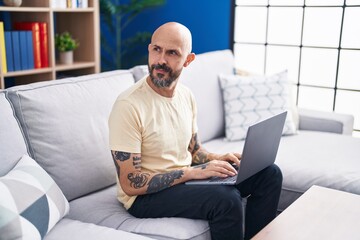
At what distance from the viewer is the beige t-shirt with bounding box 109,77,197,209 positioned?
1.63 meters

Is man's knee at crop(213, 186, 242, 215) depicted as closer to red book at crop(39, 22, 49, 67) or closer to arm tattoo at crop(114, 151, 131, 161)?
arm tattoo at crop(114, 151, 131, 161)

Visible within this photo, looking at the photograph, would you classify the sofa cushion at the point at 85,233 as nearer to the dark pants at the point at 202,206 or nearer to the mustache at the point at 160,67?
the dark pants at the point at 202,206

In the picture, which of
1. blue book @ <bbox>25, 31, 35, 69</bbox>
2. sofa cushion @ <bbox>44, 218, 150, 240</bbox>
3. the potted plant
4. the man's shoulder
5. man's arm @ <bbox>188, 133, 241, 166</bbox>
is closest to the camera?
sofa cushion @ <bbox>44, 218, 150, 240</bbox>

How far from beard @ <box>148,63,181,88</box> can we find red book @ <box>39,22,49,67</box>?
1.64 metres

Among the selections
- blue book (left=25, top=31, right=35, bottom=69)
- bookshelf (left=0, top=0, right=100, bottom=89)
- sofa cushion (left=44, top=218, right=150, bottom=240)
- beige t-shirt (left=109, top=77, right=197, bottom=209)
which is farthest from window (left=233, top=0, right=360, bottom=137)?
sofa cushion (left=44, top=218, right=150, bottom=240)

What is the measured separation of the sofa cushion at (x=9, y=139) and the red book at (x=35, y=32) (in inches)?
58.8

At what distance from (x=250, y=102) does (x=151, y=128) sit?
1127 millimetres

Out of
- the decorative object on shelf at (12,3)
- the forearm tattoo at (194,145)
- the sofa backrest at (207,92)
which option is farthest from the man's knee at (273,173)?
the decorative object on shelf at (12,3)

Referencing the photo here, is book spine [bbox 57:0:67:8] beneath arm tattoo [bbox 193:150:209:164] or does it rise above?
above

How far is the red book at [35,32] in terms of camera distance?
3053mm

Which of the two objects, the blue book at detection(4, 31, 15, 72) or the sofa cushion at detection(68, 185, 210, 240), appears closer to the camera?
the sofa cushion at detection(68, 185, 210, 240)

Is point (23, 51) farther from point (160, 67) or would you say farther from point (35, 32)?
point (160, 67)

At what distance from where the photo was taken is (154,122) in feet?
5.66

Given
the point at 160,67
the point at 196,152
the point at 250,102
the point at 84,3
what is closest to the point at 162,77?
the point at 160,67
